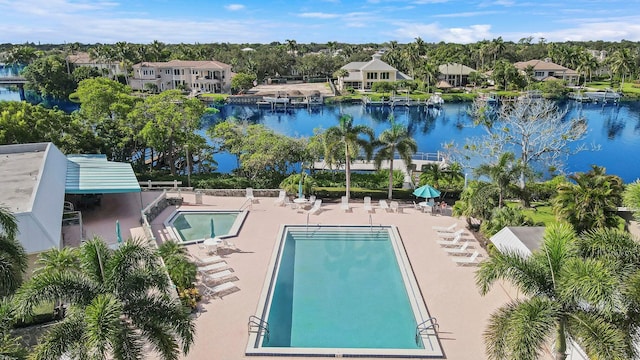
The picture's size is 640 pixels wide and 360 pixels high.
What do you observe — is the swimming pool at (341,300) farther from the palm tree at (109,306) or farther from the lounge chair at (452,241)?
the palm tree at (109,306)

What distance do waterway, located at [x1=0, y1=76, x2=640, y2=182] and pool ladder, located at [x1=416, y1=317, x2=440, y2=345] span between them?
30355 mm

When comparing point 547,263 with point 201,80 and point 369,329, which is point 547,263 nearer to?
point 369,329

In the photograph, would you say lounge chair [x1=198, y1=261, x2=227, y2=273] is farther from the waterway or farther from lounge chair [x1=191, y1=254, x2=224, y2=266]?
the waterway

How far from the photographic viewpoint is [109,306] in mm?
8930

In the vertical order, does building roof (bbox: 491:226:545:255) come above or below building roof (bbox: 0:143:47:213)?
below

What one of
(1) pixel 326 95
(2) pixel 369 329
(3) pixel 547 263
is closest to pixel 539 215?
(2) pixel 369 329

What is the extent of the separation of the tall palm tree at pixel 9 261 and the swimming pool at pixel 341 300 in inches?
239

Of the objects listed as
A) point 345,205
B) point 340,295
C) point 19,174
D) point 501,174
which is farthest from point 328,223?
point 19,174

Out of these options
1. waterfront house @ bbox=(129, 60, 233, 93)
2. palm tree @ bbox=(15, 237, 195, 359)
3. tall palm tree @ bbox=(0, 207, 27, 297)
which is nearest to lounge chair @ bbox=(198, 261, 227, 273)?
tall palm tree @ bbox=(0, 207, 27, 297)

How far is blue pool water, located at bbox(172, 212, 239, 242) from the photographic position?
22578 millimetres

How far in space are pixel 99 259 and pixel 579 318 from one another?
9740mm

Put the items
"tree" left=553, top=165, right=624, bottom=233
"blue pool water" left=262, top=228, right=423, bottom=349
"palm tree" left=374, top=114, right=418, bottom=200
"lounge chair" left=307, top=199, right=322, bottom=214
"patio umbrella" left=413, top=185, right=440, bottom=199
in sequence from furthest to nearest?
1. "palm tree" left=374, top=114, right=418, bottom=200
2. "lounge chair" left=307, top=199, right=322, bottom=214
3. "patio umbrella" left=413, top=185, right=440, bottom=199
4. "tree" left=553, top=165, right=624, bottom=233
5. "blue pool water" left=262, top=228, right=423, bottom=349

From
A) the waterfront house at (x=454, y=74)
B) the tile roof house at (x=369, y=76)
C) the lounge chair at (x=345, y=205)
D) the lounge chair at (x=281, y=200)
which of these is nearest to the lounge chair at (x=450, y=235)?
the lounge chair at (x=345, y=205)

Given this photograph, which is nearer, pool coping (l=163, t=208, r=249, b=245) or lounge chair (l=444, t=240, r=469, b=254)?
lounge chair (l=444, t=240, r=469, b=254)
